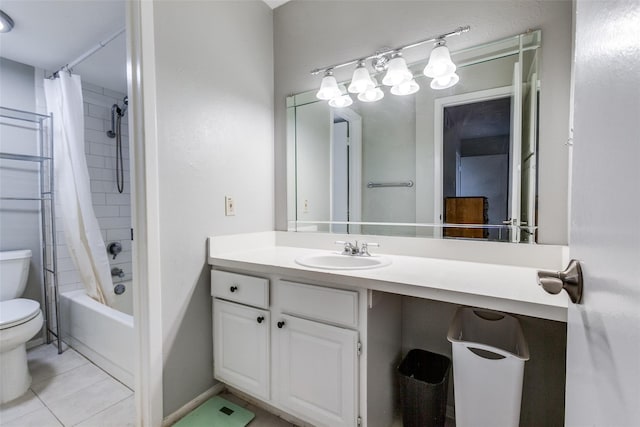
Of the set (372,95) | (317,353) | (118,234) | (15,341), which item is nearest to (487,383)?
(317,353)

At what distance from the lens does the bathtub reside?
176 cm

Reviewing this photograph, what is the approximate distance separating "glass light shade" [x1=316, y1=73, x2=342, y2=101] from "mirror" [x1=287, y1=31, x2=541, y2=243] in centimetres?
13

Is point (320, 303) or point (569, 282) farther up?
point (569, 282)

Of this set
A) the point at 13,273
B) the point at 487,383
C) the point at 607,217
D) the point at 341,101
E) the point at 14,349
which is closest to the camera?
the point at 607,217

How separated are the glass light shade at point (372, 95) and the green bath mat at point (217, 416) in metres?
1.83

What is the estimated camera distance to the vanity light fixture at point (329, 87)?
1.76m

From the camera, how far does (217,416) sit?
4.80 feet

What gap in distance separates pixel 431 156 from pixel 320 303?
3.16 feet

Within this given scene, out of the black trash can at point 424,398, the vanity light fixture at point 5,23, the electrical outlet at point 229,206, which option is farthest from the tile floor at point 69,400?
the vanity light fixture at point 5,23

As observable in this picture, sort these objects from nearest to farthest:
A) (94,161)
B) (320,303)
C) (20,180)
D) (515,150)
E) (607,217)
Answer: (607,217) → (320,303) → (515,150) → (20,180) → (94,161)

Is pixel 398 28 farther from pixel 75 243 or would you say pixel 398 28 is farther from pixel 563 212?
pixel 75 243

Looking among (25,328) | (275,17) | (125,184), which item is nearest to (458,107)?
(275,17)

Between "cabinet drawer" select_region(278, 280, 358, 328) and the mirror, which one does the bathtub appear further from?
the mirror

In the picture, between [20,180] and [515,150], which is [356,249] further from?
[20,180]
